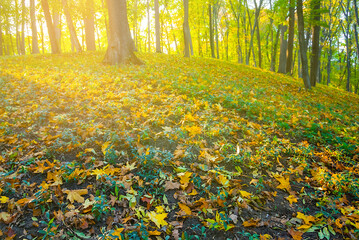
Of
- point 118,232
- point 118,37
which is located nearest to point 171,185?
point 118,232

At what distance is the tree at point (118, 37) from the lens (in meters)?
8.08

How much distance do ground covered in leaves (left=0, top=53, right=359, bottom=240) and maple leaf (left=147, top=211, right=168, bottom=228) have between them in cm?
1

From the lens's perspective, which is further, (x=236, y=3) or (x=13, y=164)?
(x=236, y=3)

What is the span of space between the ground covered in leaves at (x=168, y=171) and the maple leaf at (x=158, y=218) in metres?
0.01

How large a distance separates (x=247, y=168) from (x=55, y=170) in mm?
2662

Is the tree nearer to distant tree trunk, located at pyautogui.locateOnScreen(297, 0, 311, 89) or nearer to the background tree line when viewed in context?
the background tree line

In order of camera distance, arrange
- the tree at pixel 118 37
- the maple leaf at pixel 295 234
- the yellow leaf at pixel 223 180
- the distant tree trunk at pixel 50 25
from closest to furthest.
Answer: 1. the maple leaf at pixel 295 234
2. the yellow leaf at pixel 223 180
3. the tree at pixel 118 37
4. the distant tree trunk at pixel 50 25

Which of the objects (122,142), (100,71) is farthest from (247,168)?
(100,71)

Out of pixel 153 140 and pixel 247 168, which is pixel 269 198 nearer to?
pixel 247 168

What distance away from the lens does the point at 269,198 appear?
2520 millimetres

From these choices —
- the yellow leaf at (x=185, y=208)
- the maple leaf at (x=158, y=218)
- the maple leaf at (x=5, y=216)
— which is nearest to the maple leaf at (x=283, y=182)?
the yellow leaf at (x=185, y=208)

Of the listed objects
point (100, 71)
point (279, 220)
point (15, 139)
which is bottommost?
point (279, 220)

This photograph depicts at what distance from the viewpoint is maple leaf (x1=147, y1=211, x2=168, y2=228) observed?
6.68 feet

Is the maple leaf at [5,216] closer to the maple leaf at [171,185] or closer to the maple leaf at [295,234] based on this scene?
the maple leaf at [171,185]
